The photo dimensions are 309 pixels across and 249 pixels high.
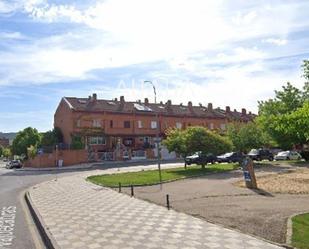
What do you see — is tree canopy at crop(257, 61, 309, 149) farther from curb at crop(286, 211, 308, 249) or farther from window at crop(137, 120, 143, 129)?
curb at crop(286, 211, 308, 249)

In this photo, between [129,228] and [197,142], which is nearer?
[129,228]

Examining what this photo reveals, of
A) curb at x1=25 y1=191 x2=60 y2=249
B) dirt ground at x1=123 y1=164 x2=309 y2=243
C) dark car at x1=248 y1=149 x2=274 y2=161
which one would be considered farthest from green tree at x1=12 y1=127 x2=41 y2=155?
curb at x1=25 y1=191 x2=60 y2=249

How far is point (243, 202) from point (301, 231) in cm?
654

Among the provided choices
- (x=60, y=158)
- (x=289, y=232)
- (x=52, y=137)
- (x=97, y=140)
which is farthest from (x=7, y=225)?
(x=52, y=137)

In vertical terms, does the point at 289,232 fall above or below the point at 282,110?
below

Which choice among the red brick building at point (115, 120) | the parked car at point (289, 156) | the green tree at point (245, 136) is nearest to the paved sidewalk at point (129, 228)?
the green tree at point (245, 136)

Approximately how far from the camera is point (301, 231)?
11867 millimetres

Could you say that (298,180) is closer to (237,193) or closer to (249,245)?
(237,193)

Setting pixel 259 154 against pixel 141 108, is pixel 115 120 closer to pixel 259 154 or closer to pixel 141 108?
pixel 141 108

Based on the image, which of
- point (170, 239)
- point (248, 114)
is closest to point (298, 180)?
point (170, 239)

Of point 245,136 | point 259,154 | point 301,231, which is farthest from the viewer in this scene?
point 259,154

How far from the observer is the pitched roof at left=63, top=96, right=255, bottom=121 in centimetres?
7006

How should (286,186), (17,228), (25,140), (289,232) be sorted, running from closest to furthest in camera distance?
(289,232) → (17,228) → (286,186) → (25,140)

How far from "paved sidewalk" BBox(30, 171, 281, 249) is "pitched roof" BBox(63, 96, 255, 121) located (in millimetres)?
45548
